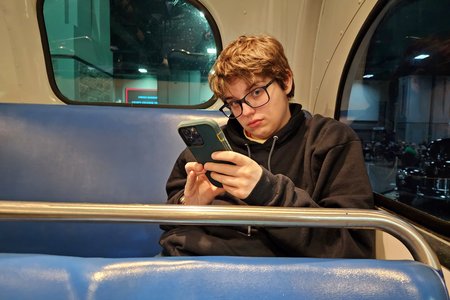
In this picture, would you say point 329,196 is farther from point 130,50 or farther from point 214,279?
point 130,50

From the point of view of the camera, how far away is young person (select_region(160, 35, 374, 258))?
840mm

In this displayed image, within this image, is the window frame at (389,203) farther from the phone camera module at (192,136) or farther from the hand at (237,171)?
the phone camera module at (192,136)

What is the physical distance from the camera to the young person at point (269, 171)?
840 mm

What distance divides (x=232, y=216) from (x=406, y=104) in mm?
1009

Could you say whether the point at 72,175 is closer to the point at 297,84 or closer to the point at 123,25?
the point at 123,25

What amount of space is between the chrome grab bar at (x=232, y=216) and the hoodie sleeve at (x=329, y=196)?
0.43 feet

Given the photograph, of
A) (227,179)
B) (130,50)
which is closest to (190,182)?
(227,179)

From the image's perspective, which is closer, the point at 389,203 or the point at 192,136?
the point at 192,136

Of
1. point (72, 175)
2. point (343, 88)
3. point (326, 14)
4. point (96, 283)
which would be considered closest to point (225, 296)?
point (96, 283)

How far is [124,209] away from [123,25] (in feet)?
5.59

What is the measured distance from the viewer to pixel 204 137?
76cm

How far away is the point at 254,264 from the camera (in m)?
0.68

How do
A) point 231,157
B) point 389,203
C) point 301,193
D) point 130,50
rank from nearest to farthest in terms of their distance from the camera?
1. point 231,157
2. point 301,193
3. point 389,203
4. point 130,50

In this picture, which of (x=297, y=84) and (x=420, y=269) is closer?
(x=420, y=269)
